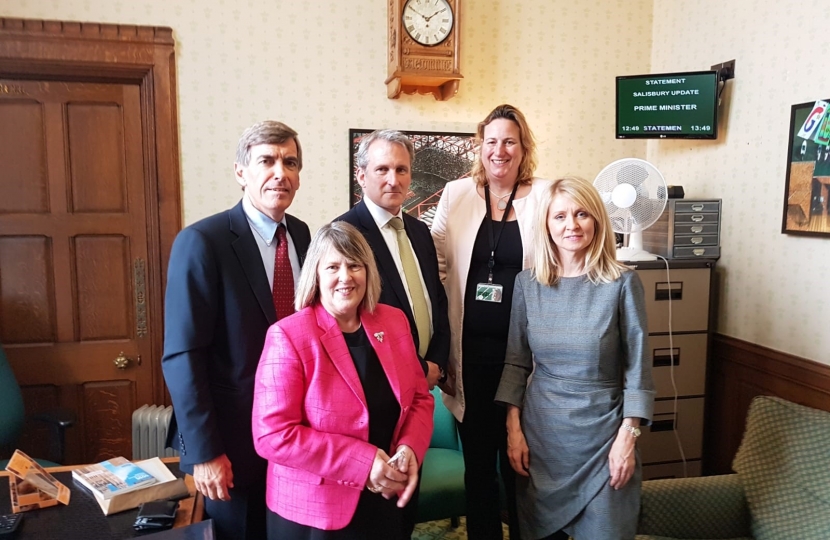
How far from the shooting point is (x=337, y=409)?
1.34 metres

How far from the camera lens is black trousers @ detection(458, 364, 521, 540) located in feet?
6.18

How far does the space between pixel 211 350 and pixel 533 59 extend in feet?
8.32

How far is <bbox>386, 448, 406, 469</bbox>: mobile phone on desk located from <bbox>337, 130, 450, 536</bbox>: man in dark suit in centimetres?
37

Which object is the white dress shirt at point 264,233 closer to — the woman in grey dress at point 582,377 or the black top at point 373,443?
the black top at point 373,443

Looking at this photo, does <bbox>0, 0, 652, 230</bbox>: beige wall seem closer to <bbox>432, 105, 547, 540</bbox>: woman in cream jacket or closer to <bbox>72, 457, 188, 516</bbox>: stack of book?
<bbox>432, 105, 547, 540</bbox>: woman in cream jacket

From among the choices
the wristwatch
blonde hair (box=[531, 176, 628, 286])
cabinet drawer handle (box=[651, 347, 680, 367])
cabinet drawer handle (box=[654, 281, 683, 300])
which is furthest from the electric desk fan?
the wristwatch

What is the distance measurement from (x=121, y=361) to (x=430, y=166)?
194 centimetres

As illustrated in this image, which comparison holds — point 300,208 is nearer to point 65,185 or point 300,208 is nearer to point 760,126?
point 65,185

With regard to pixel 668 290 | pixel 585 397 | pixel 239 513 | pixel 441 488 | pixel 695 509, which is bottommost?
pixel 441 488

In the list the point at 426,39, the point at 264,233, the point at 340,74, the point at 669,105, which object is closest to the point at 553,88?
the point at 669,105

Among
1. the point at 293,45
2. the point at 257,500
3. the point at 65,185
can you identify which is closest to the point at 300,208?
the point at 293,45

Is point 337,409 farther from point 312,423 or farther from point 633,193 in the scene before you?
point 633,193

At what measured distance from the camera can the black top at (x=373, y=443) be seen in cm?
136

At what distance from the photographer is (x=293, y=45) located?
292 centimetres
